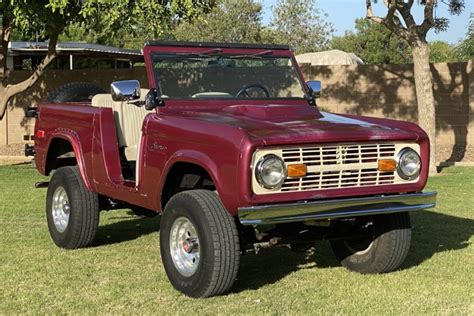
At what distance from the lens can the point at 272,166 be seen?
14.8 feet

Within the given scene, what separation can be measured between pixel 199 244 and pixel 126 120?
2256 millimetres

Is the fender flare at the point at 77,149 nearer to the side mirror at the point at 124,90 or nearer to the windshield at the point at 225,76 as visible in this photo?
the side mirror at the point at 124,90

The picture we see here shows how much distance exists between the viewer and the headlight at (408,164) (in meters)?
4.97

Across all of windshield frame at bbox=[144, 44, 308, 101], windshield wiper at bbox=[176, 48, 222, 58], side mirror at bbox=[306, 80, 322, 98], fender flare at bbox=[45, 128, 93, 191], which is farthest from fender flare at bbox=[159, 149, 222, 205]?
side mirror at bbox=[306, 80, 322, 98]

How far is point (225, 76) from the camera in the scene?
6.07 metres

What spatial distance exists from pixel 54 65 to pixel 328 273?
20.0 m

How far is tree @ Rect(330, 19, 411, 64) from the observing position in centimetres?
Answer: 4712

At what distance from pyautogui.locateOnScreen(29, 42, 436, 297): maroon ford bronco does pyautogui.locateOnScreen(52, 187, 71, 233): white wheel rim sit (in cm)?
1

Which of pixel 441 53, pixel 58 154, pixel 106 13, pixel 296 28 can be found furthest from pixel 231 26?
pixel 58 154

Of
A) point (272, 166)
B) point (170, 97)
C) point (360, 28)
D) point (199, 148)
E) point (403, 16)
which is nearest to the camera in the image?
point (272, 166)

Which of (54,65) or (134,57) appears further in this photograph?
(54,65)

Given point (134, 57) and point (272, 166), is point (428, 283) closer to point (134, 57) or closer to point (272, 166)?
point (272, 166)

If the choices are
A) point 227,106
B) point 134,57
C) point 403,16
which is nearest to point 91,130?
point 227,106

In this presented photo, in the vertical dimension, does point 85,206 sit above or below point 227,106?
below
